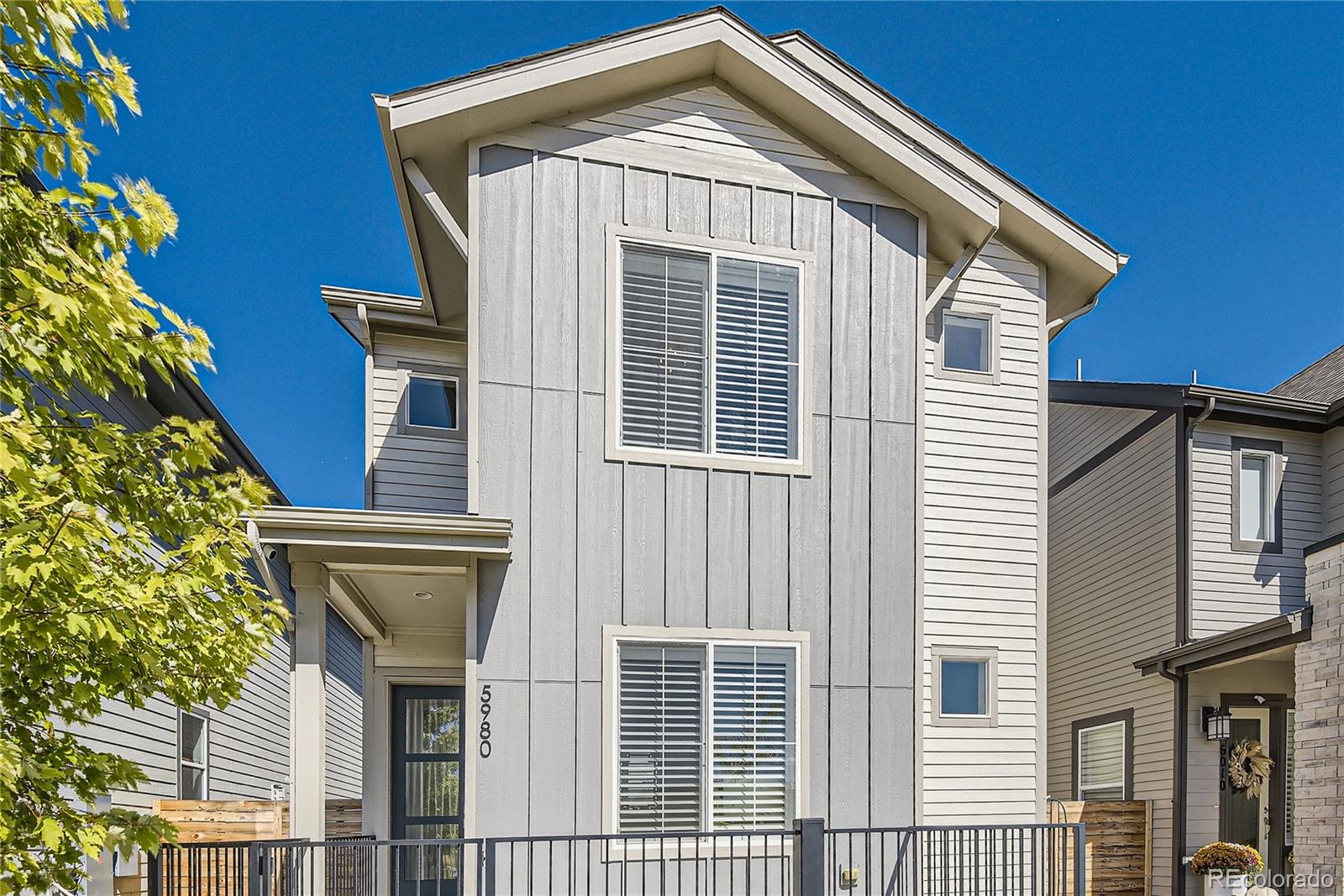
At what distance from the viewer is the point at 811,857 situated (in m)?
6.82

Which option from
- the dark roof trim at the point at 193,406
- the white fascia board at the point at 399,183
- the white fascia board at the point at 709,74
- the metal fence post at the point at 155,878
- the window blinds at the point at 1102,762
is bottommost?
the window blinds at the point at 1102,762

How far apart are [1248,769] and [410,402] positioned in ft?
30.5

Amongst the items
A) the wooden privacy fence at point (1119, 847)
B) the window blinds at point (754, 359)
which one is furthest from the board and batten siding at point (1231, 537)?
the window blinds at point (754, 359)

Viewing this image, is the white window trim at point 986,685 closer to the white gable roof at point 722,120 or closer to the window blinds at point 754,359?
the window blinds at point 754,359

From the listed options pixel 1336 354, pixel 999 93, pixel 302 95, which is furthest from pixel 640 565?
pixel 302 95

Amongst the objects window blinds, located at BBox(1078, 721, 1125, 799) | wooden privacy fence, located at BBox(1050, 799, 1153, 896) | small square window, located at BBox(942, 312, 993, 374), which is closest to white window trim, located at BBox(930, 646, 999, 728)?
small square window, located at BBox(942, 312, 993, 374)

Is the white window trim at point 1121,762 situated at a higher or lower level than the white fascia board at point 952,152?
lower

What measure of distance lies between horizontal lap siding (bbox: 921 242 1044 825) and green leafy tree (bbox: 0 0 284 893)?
227 inches

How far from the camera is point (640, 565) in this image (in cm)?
724

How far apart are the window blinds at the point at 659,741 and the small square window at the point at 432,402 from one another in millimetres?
3773

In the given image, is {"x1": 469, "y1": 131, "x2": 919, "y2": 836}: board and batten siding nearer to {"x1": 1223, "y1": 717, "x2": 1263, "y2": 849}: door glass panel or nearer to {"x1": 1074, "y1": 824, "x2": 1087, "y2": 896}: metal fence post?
{"x1": 1074, "y1": 824, "x2": 1087, "y2": 896}: metal fence post

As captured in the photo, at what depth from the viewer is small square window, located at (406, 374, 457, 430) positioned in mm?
10008

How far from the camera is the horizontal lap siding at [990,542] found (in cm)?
825

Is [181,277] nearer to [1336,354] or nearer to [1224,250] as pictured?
[1224,250]
